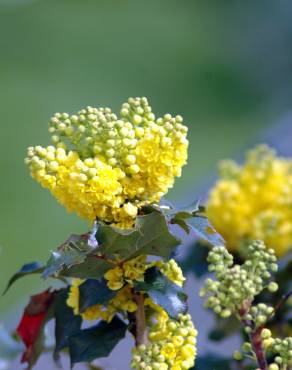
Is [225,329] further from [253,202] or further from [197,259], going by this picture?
[253,202]

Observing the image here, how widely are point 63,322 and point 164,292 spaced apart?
17 cm

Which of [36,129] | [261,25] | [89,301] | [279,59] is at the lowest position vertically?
[89,301]

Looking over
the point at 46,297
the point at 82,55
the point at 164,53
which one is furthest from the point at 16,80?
the point at 46,297

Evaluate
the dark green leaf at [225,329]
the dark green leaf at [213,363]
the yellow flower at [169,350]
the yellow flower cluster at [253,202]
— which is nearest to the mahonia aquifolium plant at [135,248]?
the yellow flower at [169,350]

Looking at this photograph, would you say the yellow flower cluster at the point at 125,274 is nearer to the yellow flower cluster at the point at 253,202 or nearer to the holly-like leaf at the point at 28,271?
the holly-like leaf at the point at 28,271

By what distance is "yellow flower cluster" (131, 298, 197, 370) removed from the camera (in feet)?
2.43

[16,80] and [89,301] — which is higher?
[16,80]

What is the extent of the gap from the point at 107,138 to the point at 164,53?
477cm

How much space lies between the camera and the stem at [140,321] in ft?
2.73

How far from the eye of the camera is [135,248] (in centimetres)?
79

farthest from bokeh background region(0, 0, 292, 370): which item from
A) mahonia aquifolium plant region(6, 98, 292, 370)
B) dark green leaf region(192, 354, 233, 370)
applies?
mahonia aquifolium plant region(6, 98, 292, 370)

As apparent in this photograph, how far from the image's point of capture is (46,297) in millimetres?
957

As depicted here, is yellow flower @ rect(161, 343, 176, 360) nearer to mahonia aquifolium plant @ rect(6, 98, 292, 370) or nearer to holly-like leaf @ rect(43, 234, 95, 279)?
mahonia aquifolium plant @ rect(6, 98, 292, 370)

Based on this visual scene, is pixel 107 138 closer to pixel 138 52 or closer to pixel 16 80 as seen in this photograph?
pixel 16 80
